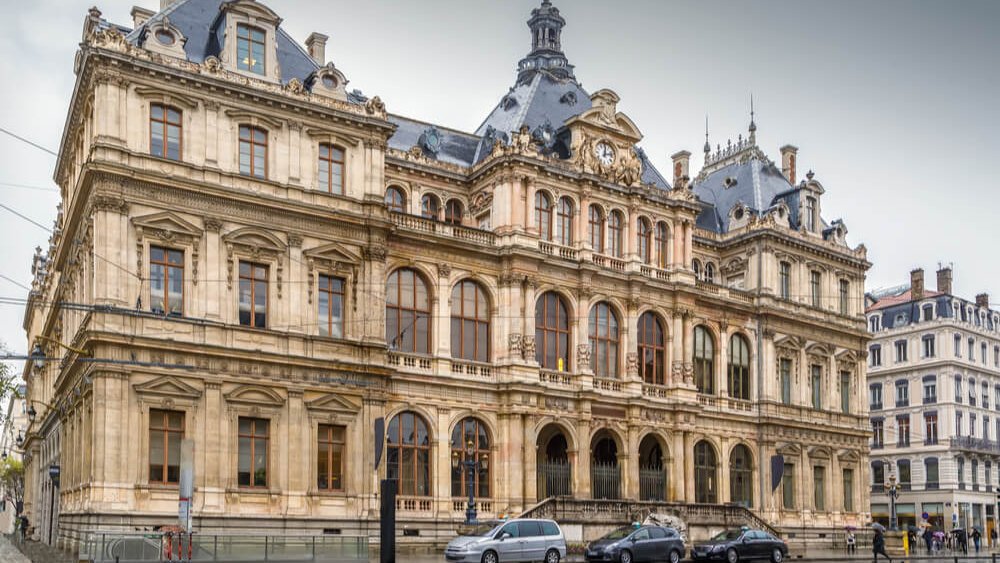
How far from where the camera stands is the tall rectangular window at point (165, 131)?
38250 mm

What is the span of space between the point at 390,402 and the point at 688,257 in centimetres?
1826

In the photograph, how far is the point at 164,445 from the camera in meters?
37.1

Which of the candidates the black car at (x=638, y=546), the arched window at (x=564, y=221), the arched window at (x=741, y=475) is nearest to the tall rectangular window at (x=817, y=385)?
the arched window at (x=741, y=475)

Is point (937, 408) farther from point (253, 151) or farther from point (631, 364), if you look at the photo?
point (253, 151)

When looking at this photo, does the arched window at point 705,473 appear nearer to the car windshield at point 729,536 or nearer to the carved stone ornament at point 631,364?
the carved stone ornament at point 631,364

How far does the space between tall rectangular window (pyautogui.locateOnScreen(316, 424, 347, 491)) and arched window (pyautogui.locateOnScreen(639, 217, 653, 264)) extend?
719 inches

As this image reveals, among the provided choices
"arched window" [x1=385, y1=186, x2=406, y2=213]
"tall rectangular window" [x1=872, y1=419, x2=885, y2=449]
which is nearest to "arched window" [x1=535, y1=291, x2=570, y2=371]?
"arched window" [x1=385, y1=186, x2=406, y2=213]

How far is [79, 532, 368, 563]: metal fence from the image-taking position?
1231 inches

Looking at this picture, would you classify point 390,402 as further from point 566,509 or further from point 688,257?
point 688,257

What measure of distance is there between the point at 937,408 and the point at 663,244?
36.6 m

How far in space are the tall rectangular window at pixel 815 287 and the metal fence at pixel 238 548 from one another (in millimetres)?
35002

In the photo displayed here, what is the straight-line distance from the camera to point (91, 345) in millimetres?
36062

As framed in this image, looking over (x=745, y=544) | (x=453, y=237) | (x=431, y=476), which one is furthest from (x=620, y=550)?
(x=453, y=237)

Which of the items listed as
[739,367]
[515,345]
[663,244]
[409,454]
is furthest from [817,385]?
[409,454]
